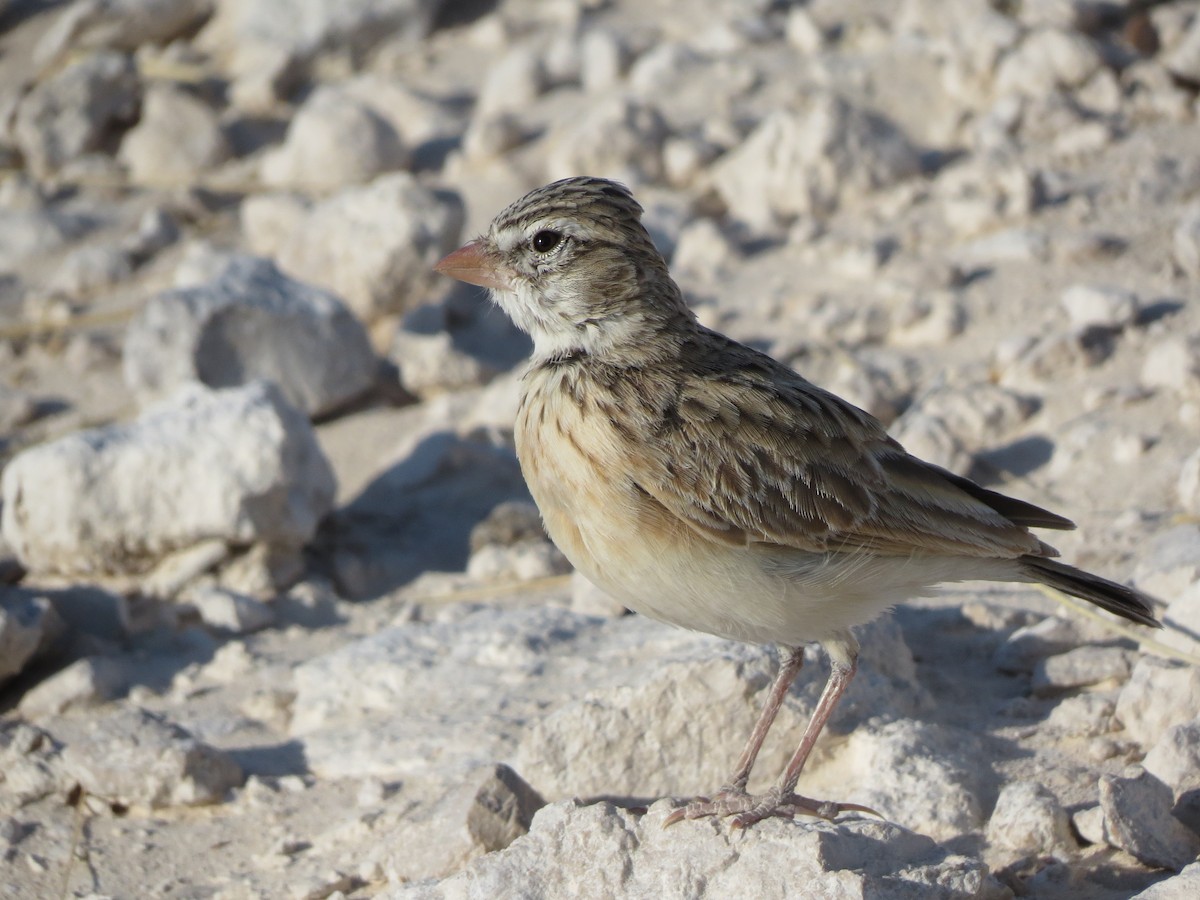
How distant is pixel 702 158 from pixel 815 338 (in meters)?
2.00

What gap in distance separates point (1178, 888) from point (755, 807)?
110 cm

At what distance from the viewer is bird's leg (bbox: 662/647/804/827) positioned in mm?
4090

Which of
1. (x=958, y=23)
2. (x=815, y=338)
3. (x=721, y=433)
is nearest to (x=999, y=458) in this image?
(x=815, y=338)

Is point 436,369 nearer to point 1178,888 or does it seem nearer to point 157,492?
point 157,492

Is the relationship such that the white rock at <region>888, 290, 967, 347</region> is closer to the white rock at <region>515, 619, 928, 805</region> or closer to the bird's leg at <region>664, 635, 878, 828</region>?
the white rock at <region>515, 619, 928, 805</region>

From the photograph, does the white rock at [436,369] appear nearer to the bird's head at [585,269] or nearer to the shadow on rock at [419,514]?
the shadow on rock at [419,514]

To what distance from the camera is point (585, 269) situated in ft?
15.5

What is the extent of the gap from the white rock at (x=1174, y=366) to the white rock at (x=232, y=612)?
4.00m

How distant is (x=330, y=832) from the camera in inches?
194

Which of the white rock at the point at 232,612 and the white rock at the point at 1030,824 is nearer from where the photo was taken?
the white rock at the point at 1030,824

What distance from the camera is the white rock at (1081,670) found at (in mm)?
5062

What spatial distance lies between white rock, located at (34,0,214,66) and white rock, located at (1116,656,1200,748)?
9.52m

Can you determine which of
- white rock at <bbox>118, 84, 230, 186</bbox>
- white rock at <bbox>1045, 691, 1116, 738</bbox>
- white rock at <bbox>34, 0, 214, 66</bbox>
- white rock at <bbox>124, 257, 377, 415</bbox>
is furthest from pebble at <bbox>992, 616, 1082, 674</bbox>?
white rock at <bbox>34, 0, 214, 66</bbox>

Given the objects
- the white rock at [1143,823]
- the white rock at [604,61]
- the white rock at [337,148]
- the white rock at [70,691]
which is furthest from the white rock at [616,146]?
the white rock at [1143,823]
